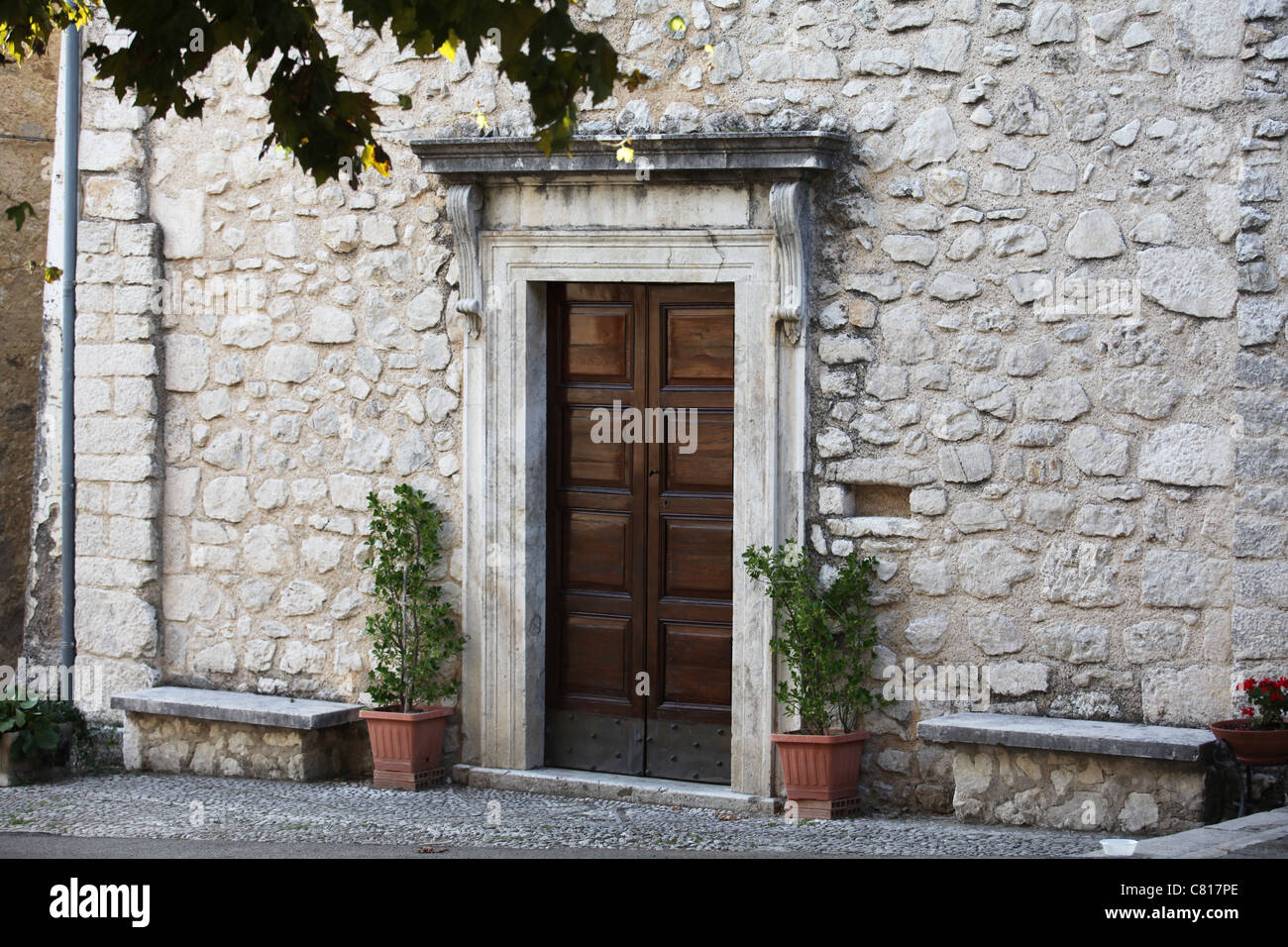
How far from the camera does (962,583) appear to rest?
667cm

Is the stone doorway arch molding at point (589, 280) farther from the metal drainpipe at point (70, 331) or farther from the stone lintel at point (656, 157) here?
the metal drainpipe at point (70, 331)

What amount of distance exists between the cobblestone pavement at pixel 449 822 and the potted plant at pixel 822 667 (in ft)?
0.71

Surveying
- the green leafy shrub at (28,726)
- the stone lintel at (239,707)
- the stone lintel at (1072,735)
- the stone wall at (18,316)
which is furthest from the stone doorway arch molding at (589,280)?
the stone wall at (18,316)

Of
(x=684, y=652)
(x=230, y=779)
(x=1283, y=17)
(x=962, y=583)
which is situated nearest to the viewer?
(x=1283, y=17)

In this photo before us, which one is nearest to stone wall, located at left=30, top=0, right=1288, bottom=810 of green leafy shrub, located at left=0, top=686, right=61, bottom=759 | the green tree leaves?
green leafy shrub, located at left=0, top=686, right=61, bottom=759

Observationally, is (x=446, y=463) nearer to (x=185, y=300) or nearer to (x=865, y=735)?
(x=185, y=300)

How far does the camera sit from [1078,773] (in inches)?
247

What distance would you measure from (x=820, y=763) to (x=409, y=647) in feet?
6.75

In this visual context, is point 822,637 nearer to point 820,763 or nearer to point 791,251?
point 820,763

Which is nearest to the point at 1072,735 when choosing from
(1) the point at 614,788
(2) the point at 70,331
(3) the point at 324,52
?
(1) the point at 614,788

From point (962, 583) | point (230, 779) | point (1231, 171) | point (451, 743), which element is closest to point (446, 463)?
point (451, 743)

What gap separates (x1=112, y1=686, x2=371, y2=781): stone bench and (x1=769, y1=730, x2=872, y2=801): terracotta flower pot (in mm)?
2226

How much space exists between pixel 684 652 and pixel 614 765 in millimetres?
634

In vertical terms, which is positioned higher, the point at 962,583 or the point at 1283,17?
the point at 1283,17
